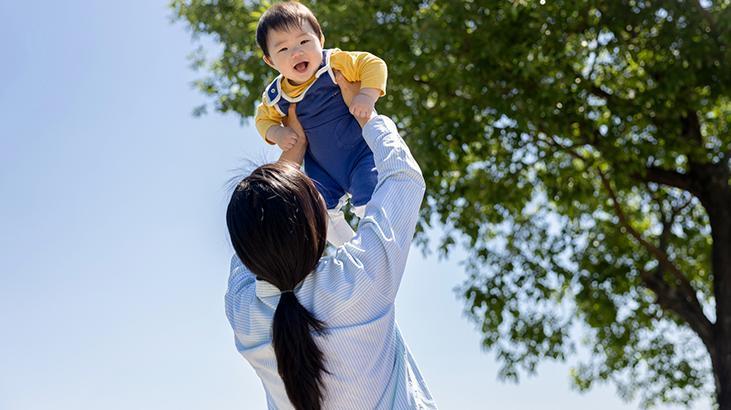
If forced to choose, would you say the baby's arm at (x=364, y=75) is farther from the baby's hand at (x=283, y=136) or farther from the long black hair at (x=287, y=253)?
the long black hair at (x=287, y=253)

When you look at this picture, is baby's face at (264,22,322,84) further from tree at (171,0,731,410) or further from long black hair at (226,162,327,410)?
tree at (171,0,731,410)

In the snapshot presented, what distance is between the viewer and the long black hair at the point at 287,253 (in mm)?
2189

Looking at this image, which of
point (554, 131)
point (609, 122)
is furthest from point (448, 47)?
point (609, 122)

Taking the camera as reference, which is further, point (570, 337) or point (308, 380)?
point (570, 337)

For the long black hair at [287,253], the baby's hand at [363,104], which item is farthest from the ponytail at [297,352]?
the baby's hand at [363,104]

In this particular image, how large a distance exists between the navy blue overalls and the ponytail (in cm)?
87

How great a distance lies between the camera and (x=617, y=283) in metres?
11.5

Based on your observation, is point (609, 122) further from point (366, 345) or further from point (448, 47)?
point (366, 345)

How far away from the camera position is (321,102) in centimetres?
316

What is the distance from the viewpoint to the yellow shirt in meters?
3.00

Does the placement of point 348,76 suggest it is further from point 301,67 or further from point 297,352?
point 297,352

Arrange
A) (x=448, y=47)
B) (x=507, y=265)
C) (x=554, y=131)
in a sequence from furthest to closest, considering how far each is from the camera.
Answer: (x=507, y=265), (x=554, y=131), (x=448, y=47)

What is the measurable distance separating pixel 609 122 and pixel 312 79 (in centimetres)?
746

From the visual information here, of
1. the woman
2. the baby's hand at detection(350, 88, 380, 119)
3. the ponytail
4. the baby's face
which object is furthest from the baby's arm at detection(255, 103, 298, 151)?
the ponytail
